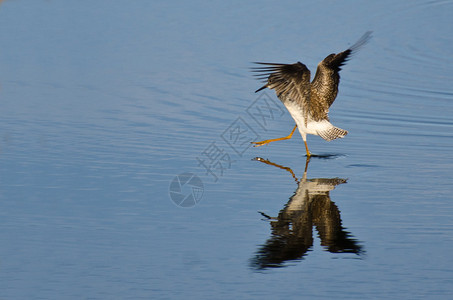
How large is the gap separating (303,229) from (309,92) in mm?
3322

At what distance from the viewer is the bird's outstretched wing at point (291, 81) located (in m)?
9.96

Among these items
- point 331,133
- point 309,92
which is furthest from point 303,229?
point 309,92

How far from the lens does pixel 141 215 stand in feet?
25.7

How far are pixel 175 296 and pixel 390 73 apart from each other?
941 cm

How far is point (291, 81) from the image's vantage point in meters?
10.2

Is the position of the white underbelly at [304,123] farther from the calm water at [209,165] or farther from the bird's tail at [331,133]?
the calm water at [209,165]

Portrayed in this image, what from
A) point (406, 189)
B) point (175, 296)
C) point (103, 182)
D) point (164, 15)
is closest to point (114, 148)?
point (103, 182)

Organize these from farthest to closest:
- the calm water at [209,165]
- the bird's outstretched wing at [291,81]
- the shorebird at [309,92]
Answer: the shorebird at [309,92], the bird's outstretched wing at [291,81], the calm water at [209,165]

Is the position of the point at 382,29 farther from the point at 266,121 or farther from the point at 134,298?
the point at 134,298

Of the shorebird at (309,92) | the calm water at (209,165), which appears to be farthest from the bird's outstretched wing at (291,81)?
the calm water at (209,165)

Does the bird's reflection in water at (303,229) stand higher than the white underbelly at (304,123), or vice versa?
the white underbelly at (304,123)

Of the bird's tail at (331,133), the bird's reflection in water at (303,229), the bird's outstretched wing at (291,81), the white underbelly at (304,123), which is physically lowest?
the bird's reflection in water at (303,229)

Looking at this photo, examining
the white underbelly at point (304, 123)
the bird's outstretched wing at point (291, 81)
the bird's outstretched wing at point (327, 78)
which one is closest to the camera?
the bird's outstretched wing at point (291, 81)

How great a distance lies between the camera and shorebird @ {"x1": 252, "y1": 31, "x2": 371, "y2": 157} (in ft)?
33.3
